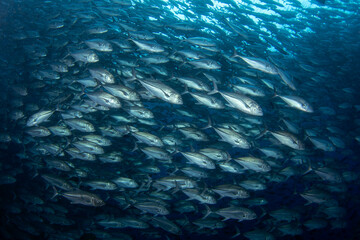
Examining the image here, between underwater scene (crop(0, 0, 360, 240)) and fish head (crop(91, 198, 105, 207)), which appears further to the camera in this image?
underwater scene (crop(0, 0, 360, 240))

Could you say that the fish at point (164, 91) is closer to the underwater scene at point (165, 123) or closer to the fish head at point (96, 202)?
the underwater scene at point (165, 123)

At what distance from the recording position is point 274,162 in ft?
22.8

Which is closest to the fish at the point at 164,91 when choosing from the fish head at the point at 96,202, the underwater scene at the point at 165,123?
the underwater scene at the point at 165,123

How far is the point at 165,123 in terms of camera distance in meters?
8.30

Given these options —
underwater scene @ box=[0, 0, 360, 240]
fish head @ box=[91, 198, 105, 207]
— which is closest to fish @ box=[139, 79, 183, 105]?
underwater scene @ box=[0, 0, 360, 240]

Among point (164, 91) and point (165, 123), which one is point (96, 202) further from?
point (165, 123)

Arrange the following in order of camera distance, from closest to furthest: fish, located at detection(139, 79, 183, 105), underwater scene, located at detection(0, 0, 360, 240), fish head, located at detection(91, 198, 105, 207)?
fish, located at detection(139, 79, 183, 105) → fish head, located at detection(91, 198, 105, 207) → underwater scene, located at detection(0, 0, 360, 240)

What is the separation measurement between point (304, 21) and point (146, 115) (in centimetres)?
1075

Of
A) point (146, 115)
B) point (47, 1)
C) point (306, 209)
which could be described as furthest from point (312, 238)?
point (47, 1)

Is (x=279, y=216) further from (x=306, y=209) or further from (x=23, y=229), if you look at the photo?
(x=23, y=229)

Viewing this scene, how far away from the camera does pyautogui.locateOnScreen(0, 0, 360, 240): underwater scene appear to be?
Answer: 5.43 metres

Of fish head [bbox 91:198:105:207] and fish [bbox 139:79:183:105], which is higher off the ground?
fish [bbox 139:79:183:105]

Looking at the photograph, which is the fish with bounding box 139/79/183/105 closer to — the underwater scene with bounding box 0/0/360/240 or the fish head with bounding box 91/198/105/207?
the underwater scene with bounding box 0/0/360/240

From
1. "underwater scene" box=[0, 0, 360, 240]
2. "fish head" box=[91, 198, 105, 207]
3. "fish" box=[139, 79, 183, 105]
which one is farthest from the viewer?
"underwater scene" box=[0, 0, 360, 240]
